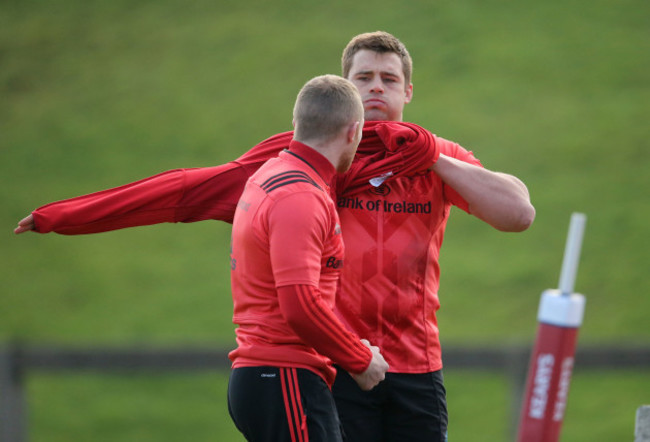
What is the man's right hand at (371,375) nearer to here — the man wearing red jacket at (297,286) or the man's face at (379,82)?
the man wearing red jacket at (297,286)

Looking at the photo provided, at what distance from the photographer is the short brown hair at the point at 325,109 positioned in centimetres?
221

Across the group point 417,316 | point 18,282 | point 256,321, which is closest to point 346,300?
point 417,316

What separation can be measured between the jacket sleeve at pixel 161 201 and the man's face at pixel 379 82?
0.30 metres

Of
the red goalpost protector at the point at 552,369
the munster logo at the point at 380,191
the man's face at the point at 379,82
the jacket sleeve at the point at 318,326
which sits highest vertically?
the man's face at the point at 379,82

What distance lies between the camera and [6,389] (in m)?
4.42

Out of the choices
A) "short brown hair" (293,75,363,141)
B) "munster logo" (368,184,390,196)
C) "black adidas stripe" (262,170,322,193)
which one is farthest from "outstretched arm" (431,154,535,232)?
"black adidas stripe" (262,170,322,193)

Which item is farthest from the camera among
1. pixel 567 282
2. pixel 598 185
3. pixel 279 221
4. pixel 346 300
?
pixel 598 185

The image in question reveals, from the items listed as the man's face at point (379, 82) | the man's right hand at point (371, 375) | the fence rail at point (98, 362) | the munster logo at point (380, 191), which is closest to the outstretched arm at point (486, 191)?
the munster logo at point (380, 191)

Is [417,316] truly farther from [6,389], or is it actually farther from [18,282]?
[18,282]

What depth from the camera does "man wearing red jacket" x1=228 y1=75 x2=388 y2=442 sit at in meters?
2.07

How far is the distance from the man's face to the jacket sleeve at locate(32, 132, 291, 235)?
30 centimetres

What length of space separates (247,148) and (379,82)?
6.72m

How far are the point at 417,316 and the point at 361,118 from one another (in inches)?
29.2

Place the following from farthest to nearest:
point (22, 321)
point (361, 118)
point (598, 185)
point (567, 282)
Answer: point (598, 185)
point (22, 321)
point (361, 118)
point (567, 282)
